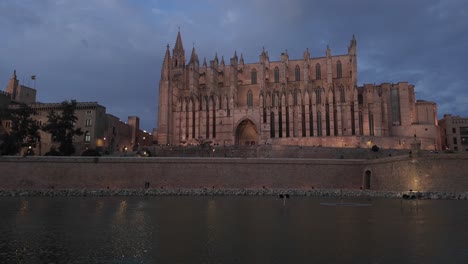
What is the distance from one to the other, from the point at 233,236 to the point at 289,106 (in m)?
47.9

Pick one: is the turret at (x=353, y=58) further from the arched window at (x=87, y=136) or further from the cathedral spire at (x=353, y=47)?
the arched window at (x=87, y=136)

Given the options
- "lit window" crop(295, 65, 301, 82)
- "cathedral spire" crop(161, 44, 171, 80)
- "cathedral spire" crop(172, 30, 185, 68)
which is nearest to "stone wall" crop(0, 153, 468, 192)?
"lit window" crop(295, 65, 301, 82)

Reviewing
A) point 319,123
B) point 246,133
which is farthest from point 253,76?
point 319,123

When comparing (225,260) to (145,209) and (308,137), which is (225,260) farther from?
(308,137)

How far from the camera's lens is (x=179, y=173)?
4234cm

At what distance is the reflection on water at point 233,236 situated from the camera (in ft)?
39.5

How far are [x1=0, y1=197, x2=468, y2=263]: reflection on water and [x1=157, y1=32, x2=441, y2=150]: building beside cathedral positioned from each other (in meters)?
36.1

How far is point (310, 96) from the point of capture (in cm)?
6181

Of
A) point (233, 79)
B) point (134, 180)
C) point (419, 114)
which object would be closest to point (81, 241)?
point (134, 180)

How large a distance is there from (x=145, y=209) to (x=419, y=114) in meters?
51.5

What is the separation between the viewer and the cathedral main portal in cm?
6562

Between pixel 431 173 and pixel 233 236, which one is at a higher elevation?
pixel 431 173

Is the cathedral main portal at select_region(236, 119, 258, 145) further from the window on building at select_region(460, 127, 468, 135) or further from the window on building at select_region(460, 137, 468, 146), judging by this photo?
the window on building at select_region(460, 127, 468, 135)

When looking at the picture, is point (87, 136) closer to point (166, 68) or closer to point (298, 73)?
point (166, 68)
